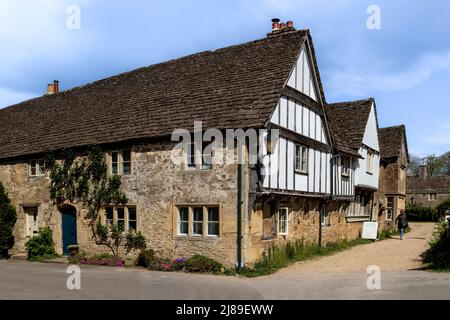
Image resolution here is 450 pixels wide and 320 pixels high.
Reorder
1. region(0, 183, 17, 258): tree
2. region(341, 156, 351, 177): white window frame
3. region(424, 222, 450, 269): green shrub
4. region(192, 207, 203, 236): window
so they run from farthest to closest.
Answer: region(341, 156, 351, 177): white window frame
region(0, 183, 17, 258): tree
region(192, 207, 203, 236): window
region(424, 222, 450, 269): green shrub

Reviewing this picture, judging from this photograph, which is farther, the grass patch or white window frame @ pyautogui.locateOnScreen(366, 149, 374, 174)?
white window frame @ pyautogui.locateOnScreen(366, 149, 374, 174)

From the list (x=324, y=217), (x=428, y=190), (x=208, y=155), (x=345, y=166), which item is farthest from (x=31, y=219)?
(x=428, y=190)

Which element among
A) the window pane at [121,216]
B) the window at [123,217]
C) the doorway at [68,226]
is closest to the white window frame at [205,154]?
the window at [123,217]

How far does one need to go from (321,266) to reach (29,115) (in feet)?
58.4

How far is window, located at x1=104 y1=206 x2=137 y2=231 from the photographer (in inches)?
680

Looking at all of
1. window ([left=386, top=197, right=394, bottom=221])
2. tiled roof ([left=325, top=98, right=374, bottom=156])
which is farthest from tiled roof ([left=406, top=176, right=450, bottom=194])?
tiled roof ([left=325, top=98, right=374, bottom=156])

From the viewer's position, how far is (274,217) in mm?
16656

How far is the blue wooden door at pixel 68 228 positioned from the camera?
753 inches

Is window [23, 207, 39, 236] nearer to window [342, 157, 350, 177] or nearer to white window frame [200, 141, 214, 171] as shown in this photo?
white window frame [200, 141, 214, 171]

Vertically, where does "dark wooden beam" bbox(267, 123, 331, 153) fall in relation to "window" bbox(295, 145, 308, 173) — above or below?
above

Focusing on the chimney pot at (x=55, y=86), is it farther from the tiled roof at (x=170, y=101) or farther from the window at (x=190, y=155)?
the window at (x=190, y=155)

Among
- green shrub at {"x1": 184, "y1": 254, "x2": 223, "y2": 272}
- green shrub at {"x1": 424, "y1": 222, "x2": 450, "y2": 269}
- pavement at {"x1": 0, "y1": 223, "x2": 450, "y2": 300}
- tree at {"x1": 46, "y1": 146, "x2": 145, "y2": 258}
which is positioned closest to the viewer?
pavement at {"x1": 0, "y1": 223, "x2": 450, "y2": 300}

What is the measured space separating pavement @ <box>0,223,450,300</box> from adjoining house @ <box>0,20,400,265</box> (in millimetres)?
1820

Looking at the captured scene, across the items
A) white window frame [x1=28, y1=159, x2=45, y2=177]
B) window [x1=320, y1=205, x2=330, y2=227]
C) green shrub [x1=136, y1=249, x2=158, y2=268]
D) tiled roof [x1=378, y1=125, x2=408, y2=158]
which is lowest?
green shrub [x1=136, y1=249, x2=158, y2=268]
